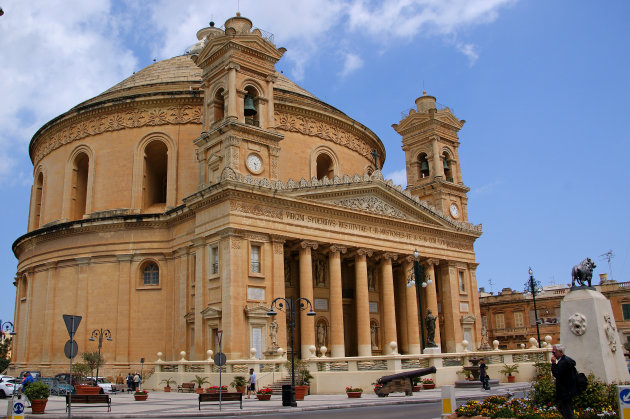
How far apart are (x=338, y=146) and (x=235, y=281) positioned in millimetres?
18652

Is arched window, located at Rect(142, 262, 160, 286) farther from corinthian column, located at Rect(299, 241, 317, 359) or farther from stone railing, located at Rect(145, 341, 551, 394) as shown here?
corinthian column, located at Rect(299, 241, 317, 359)

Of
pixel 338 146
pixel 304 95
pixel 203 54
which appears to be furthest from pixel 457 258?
pixel 203 54

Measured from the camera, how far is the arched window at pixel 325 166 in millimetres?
46047

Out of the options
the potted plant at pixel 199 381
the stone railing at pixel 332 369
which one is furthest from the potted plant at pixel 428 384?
the potted plant at pixel 199 381

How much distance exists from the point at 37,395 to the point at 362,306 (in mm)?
21195

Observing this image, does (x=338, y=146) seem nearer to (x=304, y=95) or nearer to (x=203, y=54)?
(x=304, y=95)

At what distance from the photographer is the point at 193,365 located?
31.1 metres

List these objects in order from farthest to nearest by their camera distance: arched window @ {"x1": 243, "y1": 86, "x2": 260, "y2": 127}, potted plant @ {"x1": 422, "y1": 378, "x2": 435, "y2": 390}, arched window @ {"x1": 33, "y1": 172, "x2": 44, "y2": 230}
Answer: arched window @ {"x1": 33, "y1": 172, "x2": 44, "y2": 230}
arched window @ {"x1": 243, "y1": 86, "x2": 260, "y2": 127}
potted plant @ {"x1": 422, "y1": 378, "x2": 435, "y2": 390}

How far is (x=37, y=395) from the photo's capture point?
19312 millimetres

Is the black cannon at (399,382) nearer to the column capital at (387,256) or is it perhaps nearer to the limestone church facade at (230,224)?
the limestone church facade at (230,224)

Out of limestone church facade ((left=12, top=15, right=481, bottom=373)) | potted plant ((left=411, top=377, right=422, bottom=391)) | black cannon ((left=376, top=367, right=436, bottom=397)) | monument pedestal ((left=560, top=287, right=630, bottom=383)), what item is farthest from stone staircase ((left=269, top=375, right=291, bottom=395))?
monument pedestal ((left=560, top=287, right=630, bottom=383))

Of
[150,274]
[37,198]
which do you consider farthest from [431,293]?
[37,198]

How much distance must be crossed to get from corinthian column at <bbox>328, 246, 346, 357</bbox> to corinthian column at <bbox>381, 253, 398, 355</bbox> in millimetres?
3767

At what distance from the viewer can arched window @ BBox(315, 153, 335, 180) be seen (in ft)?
151
